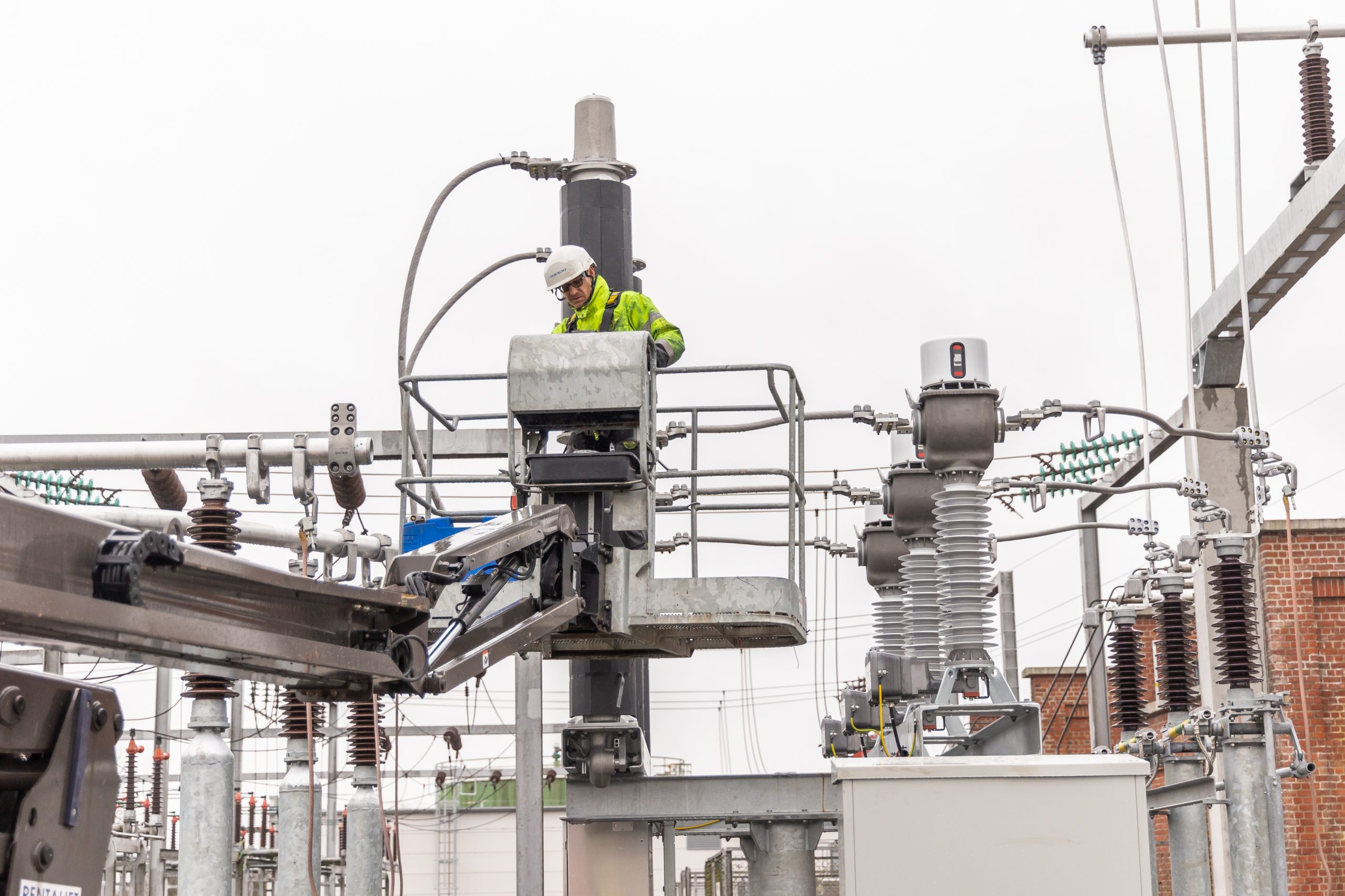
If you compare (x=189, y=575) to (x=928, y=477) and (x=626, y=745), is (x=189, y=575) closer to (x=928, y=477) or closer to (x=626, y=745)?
(x=626, y=745)

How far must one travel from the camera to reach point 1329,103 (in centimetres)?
1543

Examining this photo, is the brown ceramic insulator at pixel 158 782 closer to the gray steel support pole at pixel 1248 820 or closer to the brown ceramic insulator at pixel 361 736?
the brown ceramic insulator at pixel 361 736

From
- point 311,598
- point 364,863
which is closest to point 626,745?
point 364,863

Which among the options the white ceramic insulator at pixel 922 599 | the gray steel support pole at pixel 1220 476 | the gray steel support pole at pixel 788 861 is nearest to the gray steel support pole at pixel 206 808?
the gray steel support pole at pixel 788 861

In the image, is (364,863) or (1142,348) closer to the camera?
(364,863)

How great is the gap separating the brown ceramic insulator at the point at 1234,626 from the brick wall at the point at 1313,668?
7.45 meters

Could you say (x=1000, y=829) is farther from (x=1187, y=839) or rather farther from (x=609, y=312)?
(x=1187, y=839)

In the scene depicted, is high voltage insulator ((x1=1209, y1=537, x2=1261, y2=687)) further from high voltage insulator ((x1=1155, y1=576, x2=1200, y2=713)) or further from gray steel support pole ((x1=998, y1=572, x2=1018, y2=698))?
gray steel support pole ((x1=998, y1=572, x2=1018, y2=698))

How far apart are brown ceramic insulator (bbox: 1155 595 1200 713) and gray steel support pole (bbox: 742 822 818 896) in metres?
3.87

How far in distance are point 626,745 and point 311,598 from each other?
7588 millimetres

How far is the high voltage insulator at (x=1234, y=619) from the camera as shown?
12.0 metres

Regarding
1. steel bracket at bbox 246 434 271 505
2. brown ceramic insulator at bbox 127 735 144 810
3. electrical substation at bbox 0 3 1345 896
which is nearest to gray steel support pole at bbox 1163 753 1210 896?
electrical substation at bbox 0 3 1345 896

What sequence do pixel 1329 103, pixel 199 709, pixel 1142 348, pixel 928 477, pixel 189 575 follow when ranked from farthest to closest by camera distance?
1. pixel 1142 348
2. pixel 1329 103
3. pixel 928 477
4. pixel 199 709
5. pixel 189 575

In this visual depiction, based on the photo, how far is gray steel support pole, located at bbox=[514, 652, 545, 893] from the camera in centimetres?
1167
